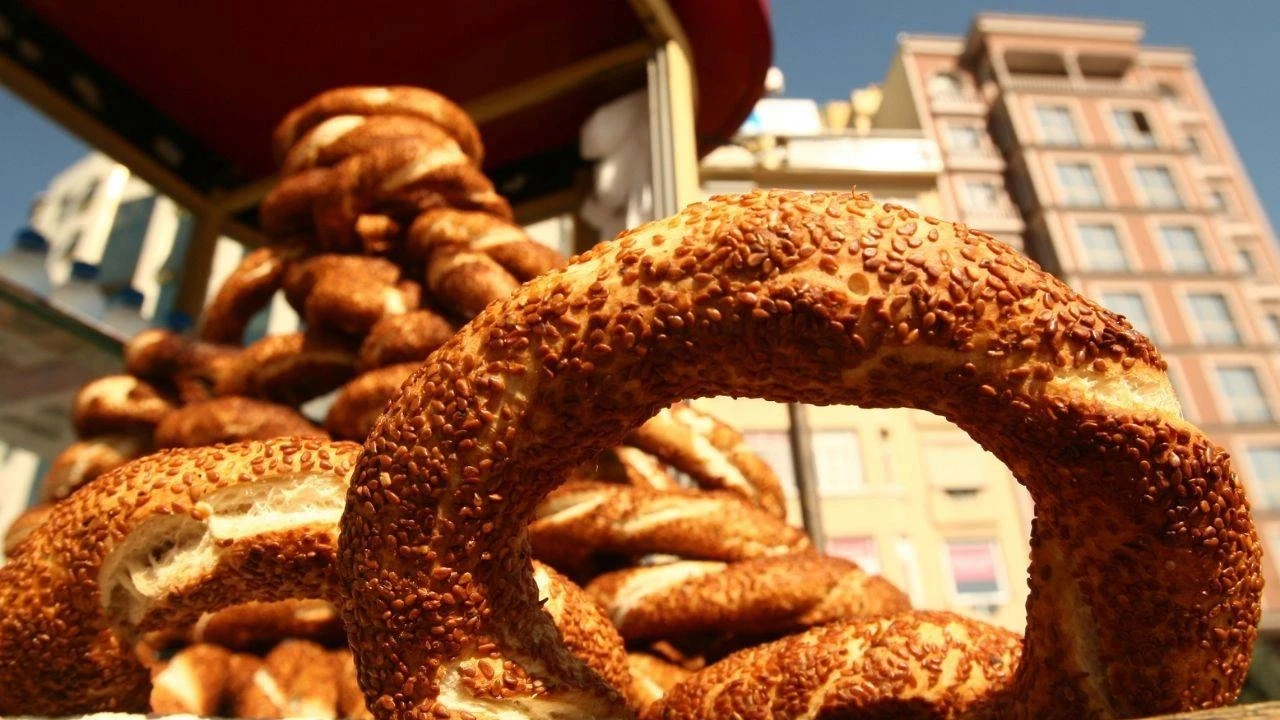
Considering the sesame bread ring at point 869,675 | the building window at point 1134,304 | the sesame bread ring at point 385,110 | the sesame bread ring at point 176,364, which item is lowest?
the sesame bread ring at point 869,675

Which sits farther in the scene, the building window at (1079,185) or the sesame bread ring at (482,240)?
the building window at (1079,185)

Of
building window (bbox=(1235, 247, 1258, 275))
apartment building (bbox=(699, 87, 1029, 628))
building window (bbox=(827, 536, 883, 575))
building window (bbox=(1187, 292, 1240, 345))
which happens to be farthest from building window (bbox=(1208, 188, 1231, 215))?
building window (bbox=(827, 536, 883, 575))

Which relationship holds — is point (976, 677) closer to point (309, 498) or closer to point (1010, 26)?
point (309, 498)

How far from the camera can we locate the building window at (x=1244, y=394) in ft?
36.8

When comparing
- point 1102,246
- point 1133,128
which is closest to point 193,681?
point 1102,246

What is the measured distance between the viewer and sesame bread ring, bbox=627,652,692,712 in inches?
25.3

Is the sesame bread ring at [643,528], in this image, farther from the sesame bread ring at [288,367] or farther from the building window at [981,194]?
the building window at [981,194]

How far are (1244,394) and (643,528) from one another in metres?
13.6

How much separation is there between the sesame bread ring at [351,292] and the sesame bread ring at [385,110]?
0.21 meters

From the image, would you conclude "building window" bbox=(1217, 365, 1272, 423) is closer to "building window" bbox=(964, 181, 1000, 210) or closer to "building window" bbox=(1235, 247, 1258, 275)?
"building window" bbox=(1235, 247, 1258, 275)

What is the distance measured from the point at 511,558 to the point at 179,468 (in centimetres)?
26

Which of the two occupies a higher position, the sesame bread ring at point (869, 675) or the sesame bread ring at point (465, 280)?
the sesame bread ring at point (465, 280)

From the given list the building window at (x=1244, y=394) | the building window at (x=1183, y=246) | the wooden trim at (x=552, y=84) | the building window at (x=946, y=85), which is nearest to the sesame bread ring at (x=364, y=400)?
the wooden trim at (x=552, y=84)

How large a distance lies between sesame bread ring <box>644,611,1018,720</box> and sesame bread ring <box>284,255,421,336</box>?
1.82 ft
